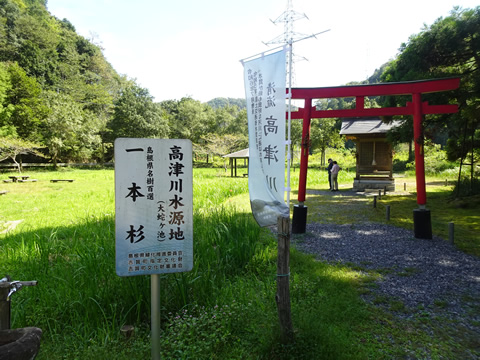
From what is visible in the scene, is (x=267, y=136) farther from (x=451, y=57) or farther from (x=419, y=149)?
(x=451, y=57)

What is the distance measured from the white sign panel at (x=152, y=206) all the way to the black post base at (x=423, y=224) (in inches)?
209

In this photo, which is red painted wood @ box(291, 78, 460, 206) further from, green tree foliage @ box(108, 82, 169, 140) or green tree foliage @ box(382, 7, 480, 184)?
green tree foliage @ box(108, 82, 169, 140)

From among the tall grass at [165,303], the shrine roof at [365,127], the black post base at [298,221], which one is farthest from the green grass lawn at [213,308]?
the shrine roof at [365,127]

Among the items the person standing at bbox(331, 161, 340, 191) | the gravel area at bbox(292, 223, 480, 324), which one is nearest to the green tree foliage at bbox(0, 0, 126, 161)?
the person standing at bbox(331, 161, 340, 191)

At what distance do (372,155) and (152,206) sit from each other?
1389cm

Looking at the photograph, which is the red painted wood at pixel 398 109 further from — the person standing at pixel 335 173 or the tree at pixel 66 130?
the tree at pixel 66 130

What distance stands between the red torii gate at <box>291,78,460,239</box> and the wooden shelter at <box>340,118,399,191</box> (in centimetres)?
725

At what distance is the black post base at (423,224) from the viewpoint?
19.1 feet

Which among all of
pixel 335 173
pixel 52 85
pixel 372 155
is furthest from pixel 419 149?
pixel 52 85

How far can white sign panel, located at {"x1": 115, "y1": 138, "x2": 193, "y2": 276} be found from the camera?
200 centimetres

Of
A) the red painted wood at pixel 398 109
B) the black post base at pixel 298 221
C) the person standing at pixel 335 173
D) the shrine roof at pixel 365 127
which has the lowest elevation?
the black post base at pixel 298 221

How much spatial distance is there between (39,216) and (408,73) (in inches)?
400

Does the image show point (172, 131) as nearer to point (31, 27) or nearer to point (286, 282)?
point (31, 27)

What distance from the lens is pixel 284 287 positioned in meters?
2.56
